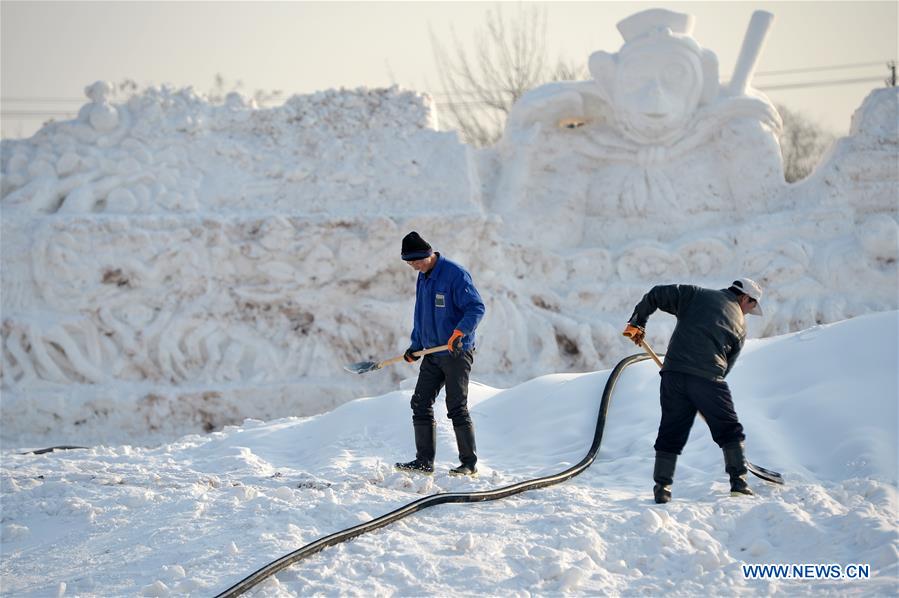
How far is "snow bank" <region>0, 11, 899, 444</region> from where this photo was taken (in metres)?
11.1

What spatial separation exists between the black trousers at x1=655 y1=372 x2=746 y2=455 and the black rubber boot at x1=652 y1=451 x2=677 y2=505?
0.04 m

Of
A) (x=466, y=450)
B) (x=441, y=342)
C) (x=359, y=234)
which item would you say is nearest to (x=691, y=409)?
(x=466, y=450)

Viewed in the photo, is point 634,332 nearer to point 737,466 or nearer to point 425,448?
point 737,466

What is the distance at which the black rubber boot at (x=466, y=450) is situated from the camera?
6.14 meters

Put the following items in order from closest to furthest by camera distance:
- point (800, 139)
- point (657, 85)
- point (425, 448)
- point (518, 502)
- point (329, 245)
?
1. point (518, 502)
2. point (425, 448)
3. point (329, 245)
4. point (657, 85)
5. point (800, 139)

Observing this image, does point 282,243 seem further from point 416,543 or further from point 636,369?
point 416,543

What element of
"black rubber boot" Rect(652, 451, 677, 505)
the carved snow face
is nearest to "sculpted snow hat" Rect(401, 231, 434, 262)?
"black rubber boot" Rect(652, 451, 677, 505)

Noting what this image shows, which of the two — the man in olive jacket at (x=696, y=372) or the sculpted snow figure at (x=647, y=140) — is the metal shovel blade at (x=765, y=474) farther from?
the sculpted snow figure at (x=647, y=140)

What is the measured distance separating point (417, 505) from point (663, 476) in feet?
4.22

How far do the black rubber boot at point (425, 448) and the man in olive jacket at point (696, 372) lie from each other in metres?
1.31

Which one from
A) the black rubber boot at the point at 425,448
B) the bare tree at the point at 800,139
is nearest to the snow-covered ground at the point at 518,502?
the black rubber boot at the point at 425,448

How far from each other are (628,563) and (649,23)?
873 centimetres

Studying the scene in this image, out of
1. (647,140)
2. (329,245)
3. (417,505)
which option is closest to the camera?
(417,505)

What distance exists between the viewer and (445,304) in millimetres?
6188
